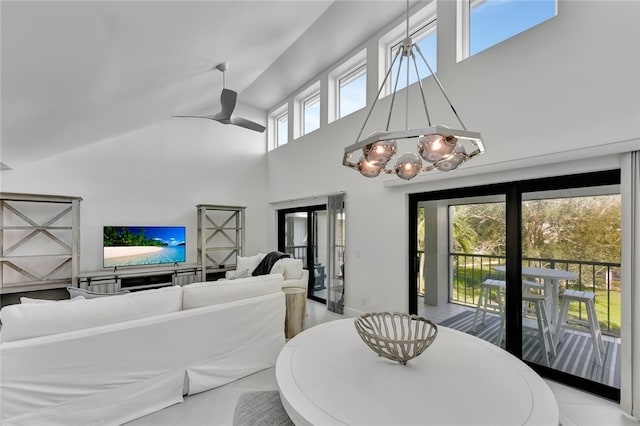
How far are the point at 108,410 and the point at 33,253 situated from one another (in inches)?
156

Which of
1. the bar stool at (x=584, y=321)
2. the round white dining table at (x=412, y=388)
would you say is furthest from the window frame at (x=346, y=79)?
the round white dining table at (x=412, y=388)

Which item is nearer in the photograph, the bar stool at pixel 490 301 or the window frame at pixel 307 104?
the bar stool at pixel 490 301

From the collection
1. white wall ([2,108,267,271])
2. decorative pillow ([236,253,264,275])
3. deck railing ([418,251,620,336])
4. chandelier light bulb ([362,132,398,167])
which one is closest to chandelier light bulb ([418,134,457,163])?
chandelier light bulb ([362,132,398,167])

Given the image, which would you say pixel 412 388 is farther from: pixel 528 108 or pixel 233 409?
pixel 528 108

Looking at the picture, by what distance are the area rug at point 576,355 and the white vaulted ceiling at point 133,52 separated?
3824 mm

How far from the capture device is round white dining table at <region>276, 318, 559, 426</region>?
931 millimetres

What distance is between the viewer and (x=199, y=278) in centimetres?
531

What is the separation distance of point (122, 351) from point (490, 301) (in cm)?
340

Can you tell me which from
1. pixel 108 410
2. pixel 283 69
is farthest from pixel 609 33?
pixel 108 410

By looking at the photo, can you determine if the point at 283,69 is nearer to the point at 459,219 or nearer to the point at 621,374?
the point at 459,219

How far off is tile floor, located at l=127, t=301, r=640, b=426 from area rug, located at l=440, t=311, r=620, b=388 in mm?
166

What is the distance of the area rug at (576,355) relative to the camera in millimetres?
2280

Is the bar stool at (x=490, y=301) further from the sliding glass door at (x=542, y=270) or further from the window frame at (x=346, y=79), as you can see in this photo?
the window frame at (x=346, y=79)

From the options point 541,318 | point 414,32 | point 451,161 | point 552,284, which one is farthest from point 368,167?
point 414,32
